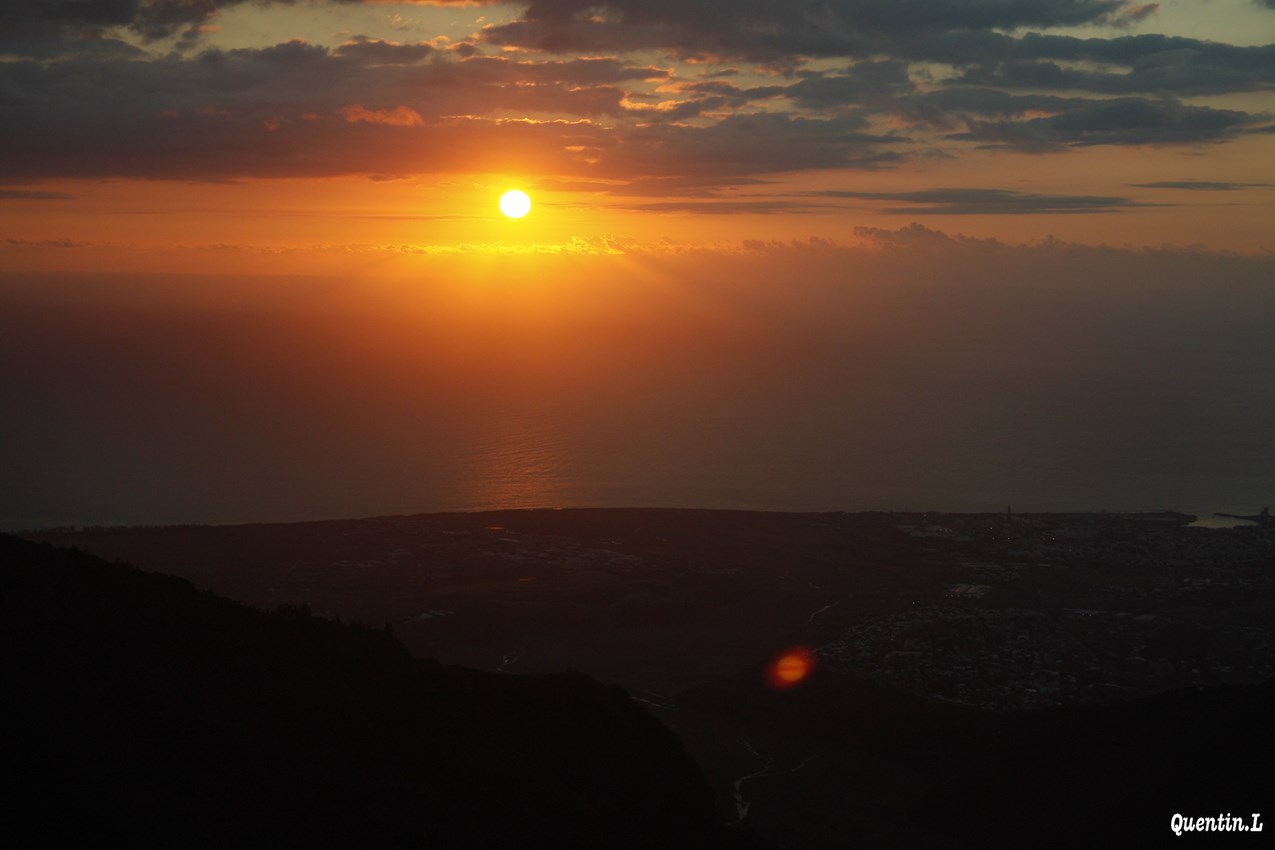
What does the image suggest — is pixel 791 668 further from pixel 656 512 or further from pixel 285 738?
pixel 656 512

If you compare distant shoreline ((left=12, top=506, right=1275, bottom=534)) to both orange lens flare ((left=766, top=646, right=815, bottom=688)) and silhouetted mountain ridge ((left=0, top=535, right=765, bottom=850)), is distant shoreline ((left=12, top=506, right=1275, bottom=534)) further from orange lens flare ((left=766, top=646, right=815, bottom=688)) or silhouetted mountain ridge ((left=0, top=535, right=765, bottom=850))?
silhouetted mountain ridge ((left=0, top=535, right=765, bottom=850))

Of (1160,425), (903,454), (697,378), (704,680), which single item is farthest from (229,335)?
(704,680)

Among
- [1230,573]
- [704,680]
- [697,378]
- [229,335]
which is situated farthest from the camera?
[229,335]

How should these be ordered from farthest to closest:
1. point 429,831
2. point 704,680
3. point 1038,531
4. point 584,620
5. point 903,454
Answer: point 903,454 → point 1038,531 → point 584,620 → point 704,680 → point 429,831

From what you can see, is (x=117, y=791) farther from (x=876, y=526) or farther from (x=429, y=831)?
(x=876, y=526)

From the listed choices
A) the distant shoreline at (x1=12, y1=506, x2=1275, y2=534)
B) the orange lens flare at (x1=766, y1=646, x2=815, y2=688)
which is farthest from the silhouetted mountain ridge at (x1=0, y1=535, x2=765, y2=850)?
the distant shoreline at (x1=12, y1=506, x2=1275, y2=534)

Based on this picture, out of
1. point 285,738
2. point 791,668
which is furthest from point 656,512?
point 285,738
